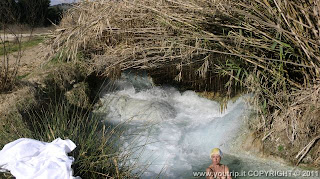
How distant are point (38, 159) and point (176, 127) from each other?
3.52m

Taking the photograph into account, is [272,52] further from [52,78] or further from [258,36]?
[52,78]

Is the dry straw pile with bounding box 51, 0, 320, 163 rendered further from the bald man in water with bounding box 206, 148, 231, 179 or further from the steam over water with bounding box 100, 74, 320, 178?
the bald man in water with bounding box 206, 148, 231, 179

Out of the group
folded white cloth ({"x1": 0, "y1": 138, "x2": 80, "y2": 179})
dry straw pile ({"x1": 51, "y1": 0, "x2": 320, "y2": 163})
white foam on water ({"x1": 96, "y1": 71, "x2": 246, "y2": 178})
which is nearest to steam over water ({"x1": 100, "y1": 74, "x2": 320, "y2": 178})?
white foam on water ({"x1": 96, "y1": 71, "x2": 246, "y2": 178})

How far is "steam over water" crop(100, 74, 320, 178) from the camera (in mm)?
5080

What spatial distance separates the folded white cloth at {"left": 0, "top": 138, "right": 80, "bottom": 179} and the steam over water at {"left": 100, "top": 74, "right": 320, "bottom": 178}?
42.0 inches

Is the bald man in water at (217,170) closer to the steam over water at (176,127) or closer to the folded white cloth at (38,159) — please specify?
the steam over water at (176,127)

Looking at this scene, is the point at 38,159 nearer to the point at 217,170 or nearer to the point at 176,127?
the point at 217,170

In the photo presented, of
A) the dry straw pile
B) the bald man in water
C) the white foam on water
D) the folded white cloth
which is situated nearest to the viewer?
the folded white cloth

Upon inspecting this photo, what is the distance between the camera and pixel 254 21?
4.96 metres

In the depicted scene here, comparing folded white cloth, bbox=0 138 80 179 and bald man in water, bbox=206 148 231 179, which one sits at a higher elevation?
folded white cloth, bbox=0 138 80 179

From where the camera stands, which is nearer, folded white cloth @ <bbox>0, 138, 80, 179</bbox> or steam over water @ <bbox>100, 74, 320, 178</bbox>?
folded white cloth @ <bbox>0, 138, 80, 179</bbox>

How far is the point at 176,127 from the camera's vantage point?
6.37m

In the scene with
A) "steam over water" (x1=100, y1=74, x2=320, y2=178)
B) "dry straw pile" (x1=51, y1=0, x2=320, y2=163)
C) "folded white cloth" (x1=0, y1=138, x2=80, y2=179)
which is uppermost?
"dry straw pile" (x1=51, y1=0, x2=320, y2=163)

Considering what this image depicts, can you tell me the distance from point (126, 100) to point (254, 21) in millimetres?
3307
